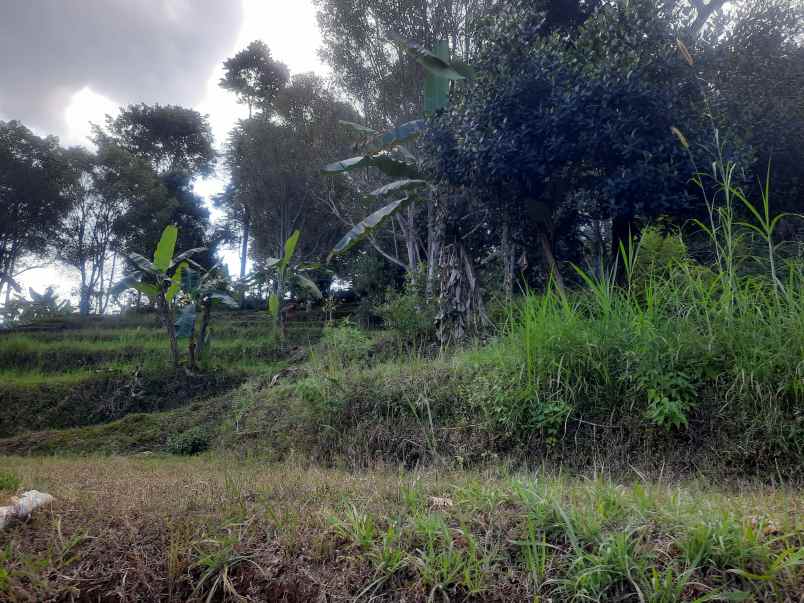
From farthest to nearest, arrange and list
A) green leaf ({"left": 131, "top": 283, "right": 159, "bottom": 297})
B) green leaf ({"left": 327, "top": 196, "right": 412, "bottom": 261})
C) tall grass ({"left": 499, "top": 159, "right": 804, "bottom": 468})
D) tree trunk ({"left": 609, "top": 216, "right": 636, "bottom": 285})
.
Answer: green leaf ({"left": 131, "top": 283, "right": 159, "bottom": 297}), green leaf ({"left": 327, "top": 196, "right": 412, "bottom": 261}), tree trunk ({"left": 609, "top": 216, "right": 636, "bottom": 285}), tall grass ({"left": 499, "top": 159, "right": 804, "bottom": 468})

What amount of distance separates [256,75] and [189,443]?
2411 cm

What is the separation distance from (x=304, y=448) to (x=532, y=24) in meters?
7.25

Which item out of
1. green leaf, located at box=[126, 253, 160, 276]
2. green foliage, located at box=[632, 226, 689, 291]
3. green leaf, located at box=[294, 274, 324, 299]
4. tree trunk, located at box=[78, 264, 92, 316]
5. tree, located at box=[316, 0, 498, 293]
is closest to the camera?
green foliage, located at box=[632, 226, 689, 291]

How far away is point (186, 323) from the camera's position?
11.1 m

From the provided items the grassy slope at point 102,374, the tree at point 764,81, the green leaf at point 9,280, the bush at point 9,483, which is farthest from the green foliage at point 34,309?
the tree at point 764,81

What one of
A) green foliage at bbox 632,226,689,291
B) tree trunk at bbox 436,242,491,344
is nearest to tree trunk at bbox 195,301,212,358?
tree trunk at bbox 436,242,491,344

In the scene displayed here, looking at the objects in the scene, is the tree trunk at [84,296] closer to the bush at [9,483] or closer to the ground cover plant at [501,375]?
the ground cover plant at [501,375]

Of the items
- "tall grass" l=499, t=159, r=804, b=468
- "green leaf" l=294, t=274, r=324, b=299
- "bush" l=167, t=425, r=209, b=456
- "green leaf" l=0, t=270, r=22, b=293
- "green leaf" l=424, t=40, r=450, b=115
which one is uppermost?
"green leaf" l=424, t=40, r=450, b=115

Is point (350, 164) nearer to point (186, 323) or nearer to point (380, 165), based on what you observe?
point (380, 165)

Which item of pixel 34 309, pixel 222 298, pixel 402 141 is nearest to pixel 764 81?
pixel 402 141

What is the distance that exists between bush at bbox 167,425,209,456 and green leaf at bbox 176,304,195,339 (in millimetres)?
3913

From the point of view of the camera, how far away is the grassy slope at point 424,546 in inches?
81.4

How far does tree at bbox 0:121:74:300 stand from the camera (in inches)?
807

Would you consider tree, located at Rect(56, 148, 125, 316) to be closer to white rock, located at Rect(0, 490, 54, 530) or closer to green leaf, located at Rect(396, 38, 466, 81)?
green leaf, located at Rect(396, 38, 466, 81)
